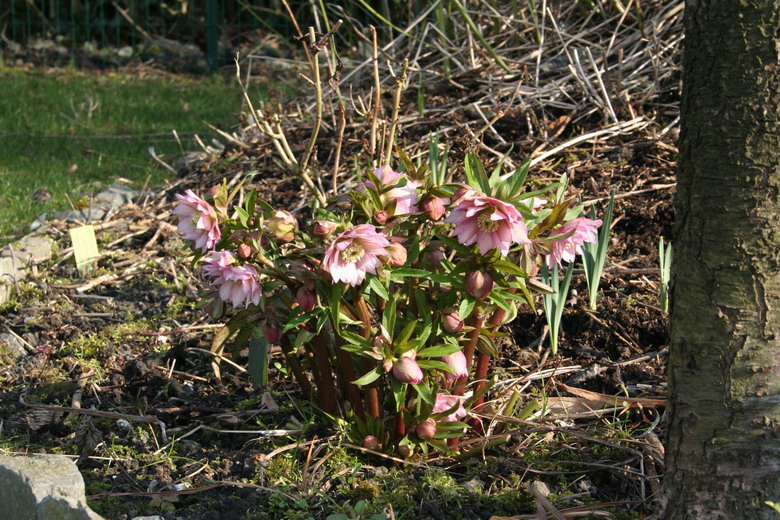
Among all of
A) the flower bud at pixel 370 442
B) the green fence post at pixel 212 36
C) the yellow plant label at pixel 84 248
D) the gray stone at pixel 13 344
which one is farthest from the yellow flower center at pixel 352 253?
the green fence post at pixel 212 36

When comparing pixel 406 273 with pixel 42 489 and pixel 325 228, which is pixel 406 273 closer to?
pixel 325 228

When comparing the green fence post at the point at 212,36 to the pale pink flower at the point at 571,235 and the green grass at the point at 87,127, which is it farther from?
the pale pink flower at the point at 571,235

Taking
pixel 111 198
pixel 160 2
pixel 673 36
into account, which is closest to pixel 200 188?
pixel 111 198

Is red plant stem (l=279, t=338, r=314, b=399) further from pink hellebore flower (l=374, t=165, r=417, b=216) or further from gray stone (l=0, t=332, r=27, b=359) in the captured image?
gray stone (l=0, t=332, r=27, b=359)

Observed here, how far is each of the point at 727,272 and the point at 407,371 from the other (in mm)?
606

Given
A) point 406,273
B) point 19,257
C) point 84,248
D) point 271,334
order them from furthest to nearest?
point 19,257
point 84,248
point 271,334
point 406,273

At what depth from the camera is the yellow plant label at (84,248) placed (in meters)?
3.06

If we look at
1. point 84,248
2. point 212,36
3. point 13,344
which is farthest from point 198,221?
point 212,36

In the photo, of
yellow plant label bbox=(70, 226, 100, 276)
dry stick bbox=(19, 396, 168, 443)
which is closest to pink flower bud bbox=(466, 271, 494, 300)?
dry stick bbox=(19, 396, 168, 443)

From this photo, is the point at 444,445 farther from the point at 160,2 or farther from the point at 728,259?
the point at 160,2

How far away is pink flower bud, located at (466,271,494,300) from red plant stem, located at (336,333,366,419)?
0.35 m

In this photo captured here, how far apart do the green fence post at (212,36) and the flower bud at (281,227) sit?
21.6 ft

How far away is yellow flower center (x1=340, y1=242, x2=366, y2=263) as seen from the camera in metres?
1.54

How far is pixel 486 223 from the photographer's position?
1.53 meters
